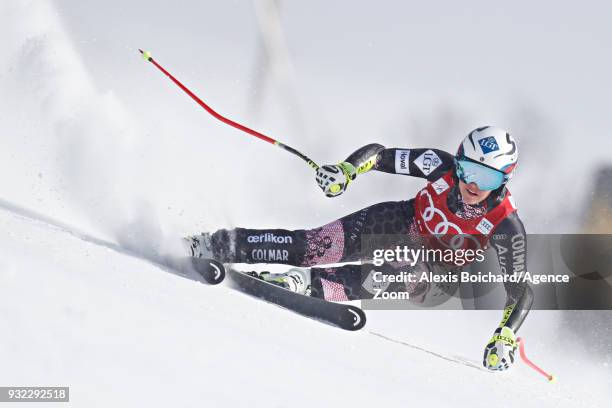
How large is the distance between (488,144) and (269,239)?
145 centimetres

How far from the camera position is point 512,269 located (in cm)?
449

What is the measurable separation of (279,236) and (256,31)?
9553 mm

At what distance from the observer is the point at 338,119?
43.1 ft

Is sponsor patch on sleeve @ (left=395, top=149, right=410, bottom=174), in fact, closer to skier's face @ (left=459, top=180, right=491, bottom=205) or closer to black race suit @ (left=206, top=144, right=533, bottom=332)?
black race suit @ (left=206, top=144, right=533, bottom=332)

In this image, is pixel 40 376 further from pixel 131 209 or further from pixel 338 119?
pixel 338 119

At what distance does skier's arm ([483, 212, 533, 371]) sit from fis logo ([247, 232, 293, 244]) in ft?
4.18

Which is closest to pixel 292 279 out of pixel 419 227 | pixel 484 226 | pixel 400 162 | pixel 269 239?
pixel 269 239

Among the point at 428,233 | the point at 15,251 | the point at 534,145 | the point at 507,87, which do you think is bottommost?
the point at 15,251

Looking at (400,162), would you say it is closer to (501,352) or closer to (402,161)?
(402,161)

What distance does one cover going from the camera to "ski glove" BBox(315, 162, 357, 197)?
14.7 ft

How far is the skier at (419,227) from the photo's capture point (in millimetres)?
4457

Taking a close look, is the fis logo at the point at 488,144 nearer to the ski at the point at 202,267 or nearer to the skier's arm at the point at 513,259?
the skier's arm at the point at 513,259

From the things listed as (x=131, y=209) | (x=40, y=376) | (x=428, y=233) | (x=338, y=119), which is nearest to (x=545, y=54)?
(x=338, y=119)

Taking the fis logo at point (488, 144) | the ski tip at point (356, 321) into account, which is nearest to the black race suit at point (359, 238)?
the fis logo at point (488, 144)
